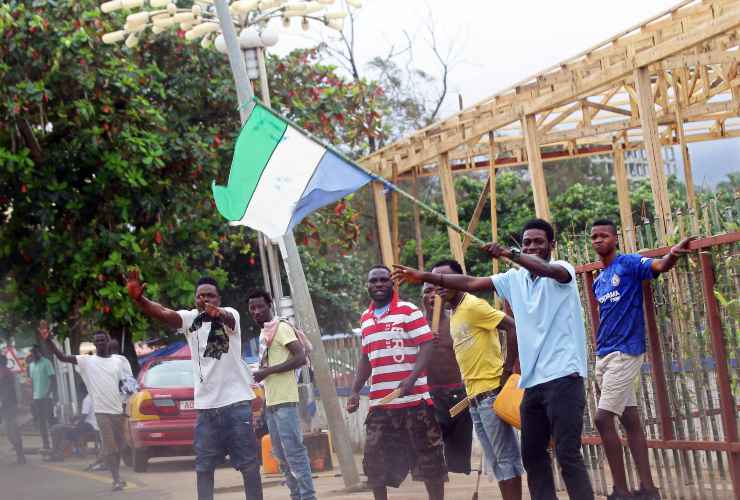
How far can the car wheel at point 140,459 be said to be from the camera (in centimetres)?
1602

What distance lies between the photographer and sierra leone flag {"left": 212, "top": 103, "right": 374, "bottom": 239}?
839cm

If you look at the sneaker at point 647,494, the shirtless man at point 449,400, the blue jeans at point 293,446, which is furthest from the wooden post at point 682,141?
the blue jeans at point 293,446

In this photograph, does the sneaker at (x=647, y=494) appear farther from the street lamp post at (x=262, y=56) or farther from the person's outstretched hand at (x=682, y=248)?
the street lamp post at (x=262, y=56)

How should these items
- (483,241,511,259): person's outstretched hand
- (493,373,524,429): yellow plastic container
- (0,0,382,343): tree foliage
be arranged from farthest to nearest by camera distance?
(0,0,382,343): tree foliage
(493,373,524,429): yellow plastic container
(483,241,511,259): person's outstretched hand

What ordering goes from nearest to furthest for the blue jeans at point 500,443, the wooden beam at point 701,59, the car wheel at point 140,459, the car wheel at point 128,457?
the blue jeans at point 500,443
the wooden beam at point 701,59
the car wheel at point 140,459
the car wheel at point 128,457

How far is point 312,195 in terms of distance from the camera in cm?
845

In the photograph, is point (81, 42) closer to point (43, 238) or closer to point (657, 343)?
point (43, 238)

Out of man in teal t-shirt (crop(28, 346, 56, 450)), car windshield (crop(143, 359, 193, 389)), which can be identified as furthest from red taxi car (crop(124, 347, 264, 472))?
man in teal t-shirt (crop(28, 346, 56, 450))

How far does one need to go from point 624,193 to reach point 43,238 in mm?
8521

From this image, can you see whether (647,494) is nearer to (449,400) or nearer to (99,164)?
(449,400)

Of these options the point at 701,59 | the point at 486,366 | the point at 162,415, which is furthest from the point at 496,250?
the point at 162,415

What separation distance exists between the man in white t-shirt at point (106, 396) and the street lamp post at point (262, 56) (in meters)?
2.31

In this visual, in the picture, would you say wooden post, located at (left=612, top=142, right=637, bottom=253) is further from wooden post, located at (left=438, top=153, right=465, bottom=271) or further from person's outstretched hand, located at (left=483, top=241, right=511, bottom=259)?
person's outstretched hand, located at (left=483, top=241, right=511, bottom=259)

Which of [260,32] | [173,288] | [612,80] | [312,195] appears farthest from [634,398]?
[173,288]
